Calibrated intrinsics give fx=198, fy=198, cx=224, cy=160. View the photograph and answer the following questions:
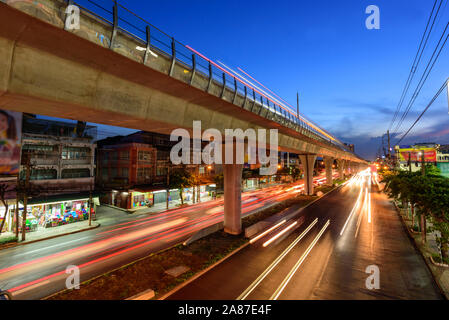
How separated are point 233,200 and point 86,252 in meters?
12.8

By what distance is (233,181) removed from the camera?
1852 centimetres

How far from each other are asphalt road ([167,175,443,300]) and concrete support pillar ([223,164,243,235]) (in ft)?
9.31

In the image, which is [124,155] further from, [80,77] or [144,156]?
[80,77]

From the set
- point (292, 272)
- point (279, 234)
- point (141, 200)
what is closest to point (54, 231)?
point (141, 200)

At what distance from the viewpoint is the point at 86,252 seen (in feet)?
52.5

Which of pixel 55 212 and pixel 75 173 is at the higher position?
pixel 75 173

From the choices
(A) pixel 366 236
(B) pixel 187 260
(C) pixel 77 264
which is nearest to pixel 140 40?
(B) pixel 187 260

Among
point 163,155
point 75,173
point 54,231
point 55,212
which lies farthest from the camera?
point 163,155

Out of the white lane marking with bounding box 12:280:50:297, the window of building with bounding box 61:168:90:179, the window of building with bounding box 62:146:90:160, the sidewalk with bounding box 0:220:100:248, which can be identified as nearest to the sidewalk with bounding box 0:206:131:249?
the sidewalk with bounding box 0:220:100:248

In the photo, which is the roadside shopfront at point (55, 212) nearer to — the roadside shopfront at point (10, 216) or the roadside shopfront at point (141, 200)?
the roadside shopfront at point (10, 216)

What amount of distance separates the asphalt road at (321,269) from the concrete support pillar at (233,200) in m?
2.84

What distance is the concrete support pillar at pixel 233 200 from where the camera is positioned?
18.3 meters
